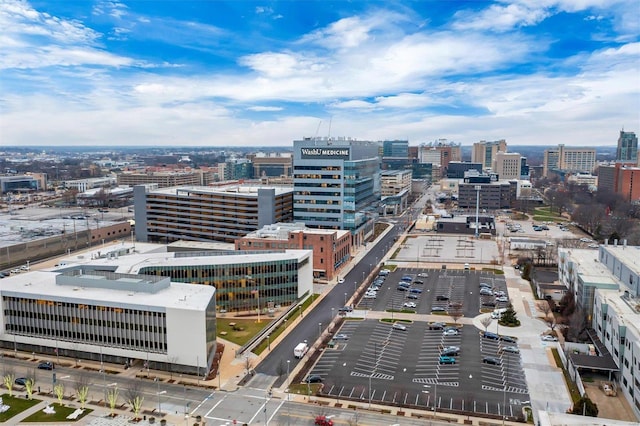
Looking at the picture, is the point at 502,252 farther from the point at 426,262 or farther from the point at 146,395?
the point at 146,395

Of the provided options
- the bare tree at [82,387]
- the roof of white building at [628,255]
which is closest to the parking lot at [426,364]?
the roof of white building at [628,255]

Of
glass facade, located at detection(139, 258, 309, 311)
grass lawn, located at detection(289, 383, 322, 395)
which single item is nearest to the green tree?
glass facade, located at detection(139, 258, 309, 311)

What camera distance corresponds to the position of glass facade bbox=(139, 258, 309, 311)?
225 feet

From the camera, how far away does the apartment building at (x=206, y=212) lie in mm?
108562

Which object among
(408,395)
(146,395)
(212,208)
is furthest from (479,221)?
Result: (146,395)

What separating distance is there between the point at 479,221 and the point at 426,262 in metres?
47.6

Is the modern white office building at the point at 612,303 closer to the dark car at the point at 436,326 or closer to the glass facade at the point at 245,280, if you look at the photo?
the dark car at the point at 436,326

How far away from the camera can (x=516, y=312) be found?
70.8m

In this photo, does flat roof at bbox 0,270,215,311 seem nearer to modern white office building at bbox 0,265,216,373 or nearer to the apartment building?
modern white office building at bbox 0,265,216,373

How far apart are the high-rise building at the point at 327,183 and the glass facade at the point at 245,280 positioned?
38168 millimetres

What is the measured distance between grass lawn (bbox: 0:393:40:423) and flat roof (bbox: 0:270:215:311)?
11.0 meters

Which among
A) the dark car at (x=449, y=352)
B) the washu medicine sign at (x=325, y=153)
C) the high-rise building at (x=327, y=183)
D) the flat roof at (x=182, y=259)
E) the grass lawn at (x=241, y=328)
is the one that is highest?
the washu medicine sign at (x=325, y=153)

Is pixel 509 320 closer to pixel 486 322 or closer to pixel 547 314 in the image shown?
pixel 486 322

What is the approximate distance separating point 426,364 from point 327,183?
60.0 m
